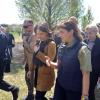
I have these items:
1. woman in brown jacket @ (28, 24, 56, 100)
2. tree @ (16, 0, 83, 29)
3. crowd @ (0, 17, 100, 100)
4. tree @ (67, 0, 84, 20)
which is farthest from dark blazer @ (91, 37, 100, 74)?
tree @ (67, 0, 84, 20)

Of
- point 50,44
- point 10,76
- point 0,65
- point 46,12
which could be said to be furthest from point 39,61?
point 46,12

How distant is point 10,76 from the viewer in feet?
36.1

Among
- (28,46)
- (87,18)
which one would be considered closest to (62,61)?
(28,46)

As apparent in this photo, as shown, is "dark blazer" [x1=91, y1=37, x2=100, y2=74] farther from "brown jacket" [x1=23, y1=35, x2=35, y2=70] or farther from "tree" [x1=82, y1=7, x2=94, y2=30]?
"tree" [x1=82, y1=7, x2=94, y2=30]

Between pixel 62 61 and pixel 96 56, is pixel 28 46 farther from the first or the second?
pixel 62 61

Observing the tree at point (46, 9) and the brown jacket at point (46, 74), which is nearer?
the brown jacket at point (46, 74)

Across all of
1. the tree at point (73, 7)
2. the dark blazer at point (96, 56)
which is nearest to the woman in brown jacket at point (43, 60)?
the dark blazer at point (96, 56)

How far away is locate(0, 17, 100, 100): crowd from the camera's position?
4266 millimetres

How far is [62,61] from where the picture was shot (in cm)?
441

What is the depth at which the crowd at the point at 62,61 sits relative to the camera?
4266mm

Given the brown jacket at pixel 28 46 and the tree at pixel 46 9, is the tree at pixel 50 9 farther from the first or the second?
the brown jacket at pixel 28 46

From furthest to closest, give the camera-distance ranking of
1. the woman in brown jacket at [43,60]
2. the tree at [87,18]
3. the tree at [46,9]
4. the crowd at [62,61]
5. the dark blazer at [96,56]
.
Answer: the tree at [87,18], the tree at [46,9], the dark blazer at [96,56], the woman in brown jacket at [43,60], the crowd at [62,61]

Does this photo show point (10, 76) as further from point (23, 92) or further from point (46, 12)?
point (46, 12)

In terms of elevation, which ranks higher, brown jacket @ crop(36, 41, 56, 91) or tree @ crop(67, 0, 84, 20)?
tree @ crop(67, 0, 84, 20)
